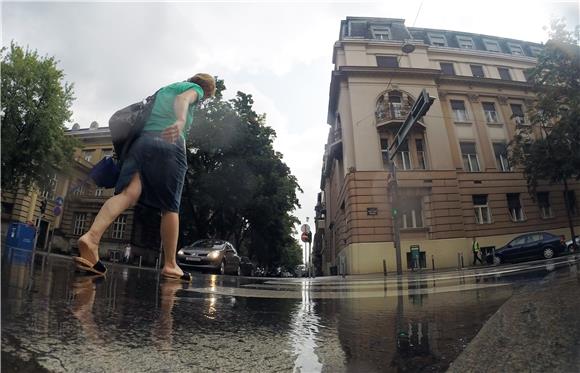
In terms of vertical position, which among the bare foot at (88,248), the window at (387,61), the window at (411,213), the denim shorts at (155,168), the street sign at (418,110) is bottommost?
the bare foot at (88,248)

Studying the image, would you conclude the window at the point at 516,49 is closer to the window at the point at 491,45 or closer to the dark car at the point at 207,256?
the window at the point at 491,45

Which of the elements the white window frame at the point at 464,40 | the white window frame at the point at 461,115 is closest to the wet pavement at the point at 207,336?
the white window frame at the point at 461,115

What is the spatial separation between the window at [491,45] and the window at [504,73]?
2.00 metres

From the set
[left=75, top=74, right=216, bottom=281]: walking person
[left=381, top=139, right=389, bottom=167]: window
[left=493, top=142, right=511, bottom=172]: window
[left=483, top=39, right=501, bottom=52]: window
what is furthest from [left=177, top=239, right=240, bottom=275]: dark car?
[left=483, top=39, right=501, bottom=52]: window

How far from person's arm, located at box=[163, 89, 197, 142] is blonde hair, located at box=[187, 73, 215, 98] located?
1.41 ft

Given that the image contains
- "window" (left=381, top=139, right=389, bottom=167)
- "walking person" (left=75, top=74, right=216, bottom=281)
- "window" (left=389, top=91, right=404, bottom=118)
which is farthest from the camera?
"window" (left=389, top=91, right=404, bottom=118)

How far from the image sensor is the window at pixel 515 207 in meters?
21.3

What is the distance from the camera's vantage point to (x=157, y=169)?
2619 mm

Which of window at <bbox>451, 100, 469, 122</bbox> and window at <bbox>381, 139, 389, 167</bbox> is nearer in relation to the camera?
window at <bbox>381, 139, 389, 167</bbox>

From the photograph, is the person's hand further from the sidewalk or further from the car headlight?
the car headlight

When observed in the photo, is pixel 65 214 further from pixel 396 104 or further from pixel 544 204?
pixel 544 204

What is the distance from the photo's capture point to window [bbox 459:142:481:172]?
71.5ft

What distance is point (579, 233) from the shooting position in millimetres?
21953

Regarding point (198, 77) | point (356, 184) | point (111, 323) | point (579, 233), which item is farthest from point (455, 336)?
point (579, 233)
